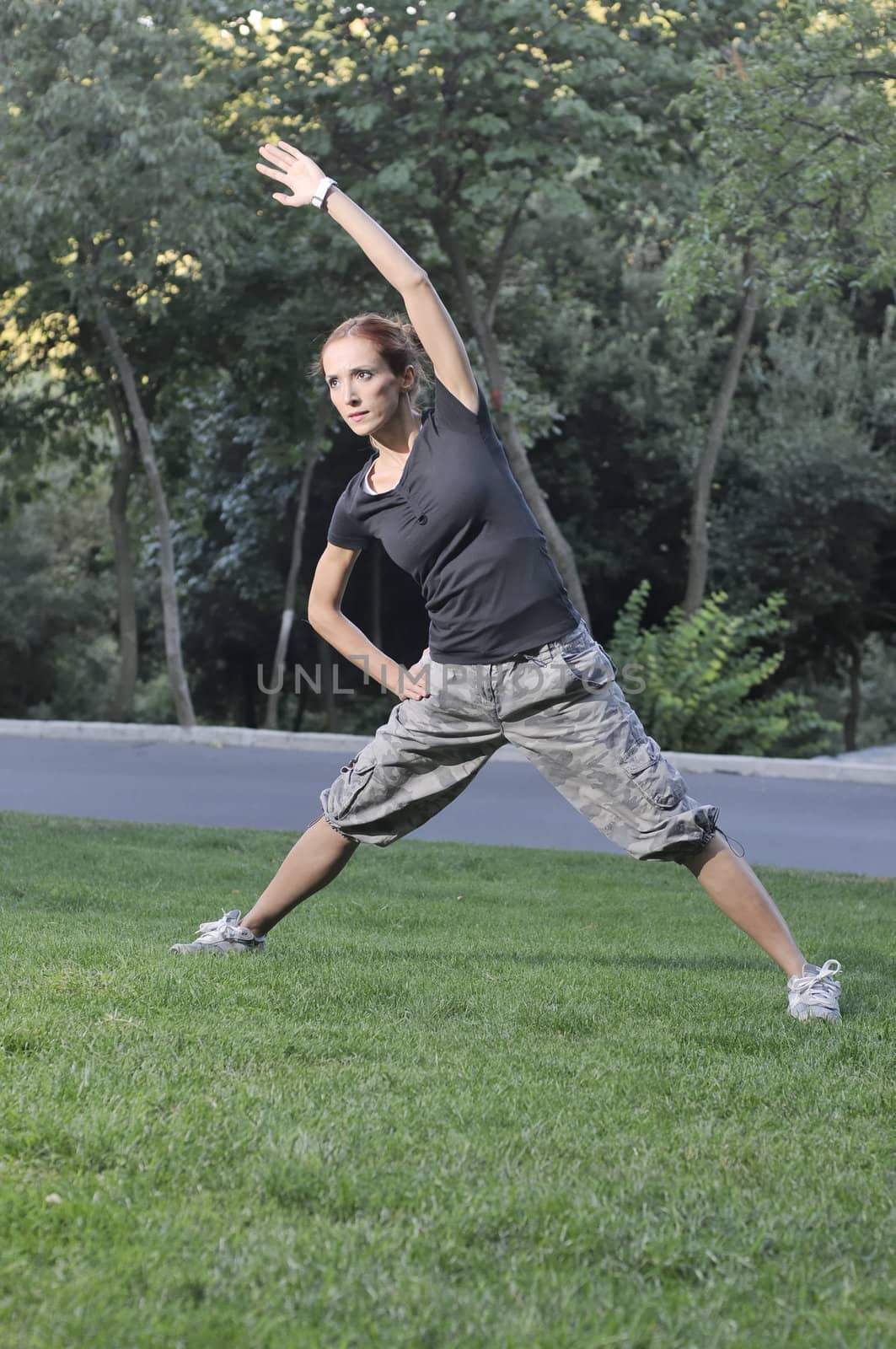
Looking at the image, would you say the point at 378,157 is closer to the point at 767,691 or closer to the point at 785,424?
the point at 785,424

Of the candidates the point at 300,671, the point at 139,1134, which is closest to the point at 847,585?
the point at 300,671

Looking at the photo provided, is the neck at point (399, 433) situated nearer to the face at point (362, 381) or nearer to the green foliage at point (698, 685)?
the face at point (362, 381)

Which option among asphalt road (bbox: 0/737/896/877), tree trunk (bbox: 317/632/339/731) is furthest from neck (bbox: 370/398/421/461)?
tree trunk (bbox: 317/632/339/731)

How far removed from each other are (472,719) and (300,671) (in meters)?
20.1

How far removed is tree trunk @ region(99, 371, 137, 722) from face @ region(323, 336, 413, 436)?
53.9ft

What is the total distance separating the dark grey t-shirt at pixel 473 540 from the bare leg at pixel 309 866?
2.57 feet

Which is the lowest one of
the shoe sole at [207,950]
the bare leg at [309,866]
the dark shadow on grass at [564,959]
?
the dark shadow on grass at [564,959]

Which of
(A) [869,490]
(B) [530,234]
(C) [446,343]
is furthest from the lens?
(B) [530,234]

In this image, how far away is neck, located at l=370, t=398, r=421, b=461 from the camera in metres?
4.42

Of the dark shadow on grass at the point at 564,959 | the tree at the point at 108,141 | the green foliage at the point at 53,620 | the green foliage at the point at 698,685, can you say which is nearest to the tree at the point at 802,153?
the green foliage at the point at 698,685

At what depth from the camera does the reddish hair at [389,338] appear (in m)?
4.35

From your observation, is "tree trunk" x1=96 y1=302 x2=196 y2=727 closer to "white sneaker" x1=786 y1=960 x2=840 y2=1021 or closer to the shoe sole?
the shoe sole

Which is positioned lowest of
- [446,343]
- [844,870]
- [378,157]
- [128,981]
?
[844,870]

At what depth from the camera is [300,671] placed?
24406 millimetres
